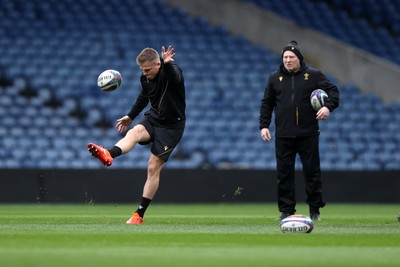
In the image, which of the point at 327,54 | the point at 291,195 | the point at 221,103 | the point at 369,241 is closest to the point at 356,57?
the point at 327,54

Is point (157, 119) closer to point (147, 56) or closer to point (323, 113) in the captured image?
point (147, 56)

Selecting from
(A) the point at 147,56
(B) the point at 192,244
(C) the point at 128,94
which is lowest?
(C) the point at 128,94

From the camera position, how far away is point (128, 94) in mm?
22875

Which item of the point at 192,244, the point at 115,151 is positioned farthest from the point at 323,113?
the point at 192,244

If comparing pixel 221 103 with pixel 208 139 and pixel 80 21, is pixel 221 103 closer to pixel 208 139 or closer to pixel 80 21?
pixel 208 139

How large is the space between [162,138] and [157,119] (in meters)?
0.24

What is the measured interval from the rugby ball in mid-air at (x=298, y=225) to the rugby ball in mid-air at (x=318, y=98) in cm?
240

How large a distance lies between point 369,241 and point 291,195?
321 centimetres

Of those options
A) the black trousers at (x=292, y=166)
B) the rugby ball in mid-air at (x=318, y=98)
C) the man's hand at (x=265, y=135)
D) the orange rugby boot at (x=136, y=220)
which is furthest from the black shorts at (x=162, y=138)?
the rugby ball in mid-air at (x=318, y=98)

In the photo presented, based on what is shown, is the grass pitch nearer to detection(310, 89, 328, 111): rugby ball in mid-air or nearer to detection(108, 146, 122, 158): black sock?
detection(108, 146, 122, 158): black sock

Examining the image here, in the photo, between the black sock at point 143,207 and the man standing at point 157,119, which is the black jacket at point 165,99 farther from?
the black sock at point 143,207

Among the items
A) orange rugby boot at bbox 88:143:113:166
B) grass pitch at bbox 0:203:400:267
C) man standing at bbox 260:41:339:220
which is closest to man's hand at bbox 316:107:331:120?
man standing at bbox 260:41:339:220

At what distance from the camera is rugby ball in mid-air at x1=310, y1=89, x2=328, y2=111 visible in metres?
11.7

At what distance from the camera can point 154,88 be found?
1154cm
